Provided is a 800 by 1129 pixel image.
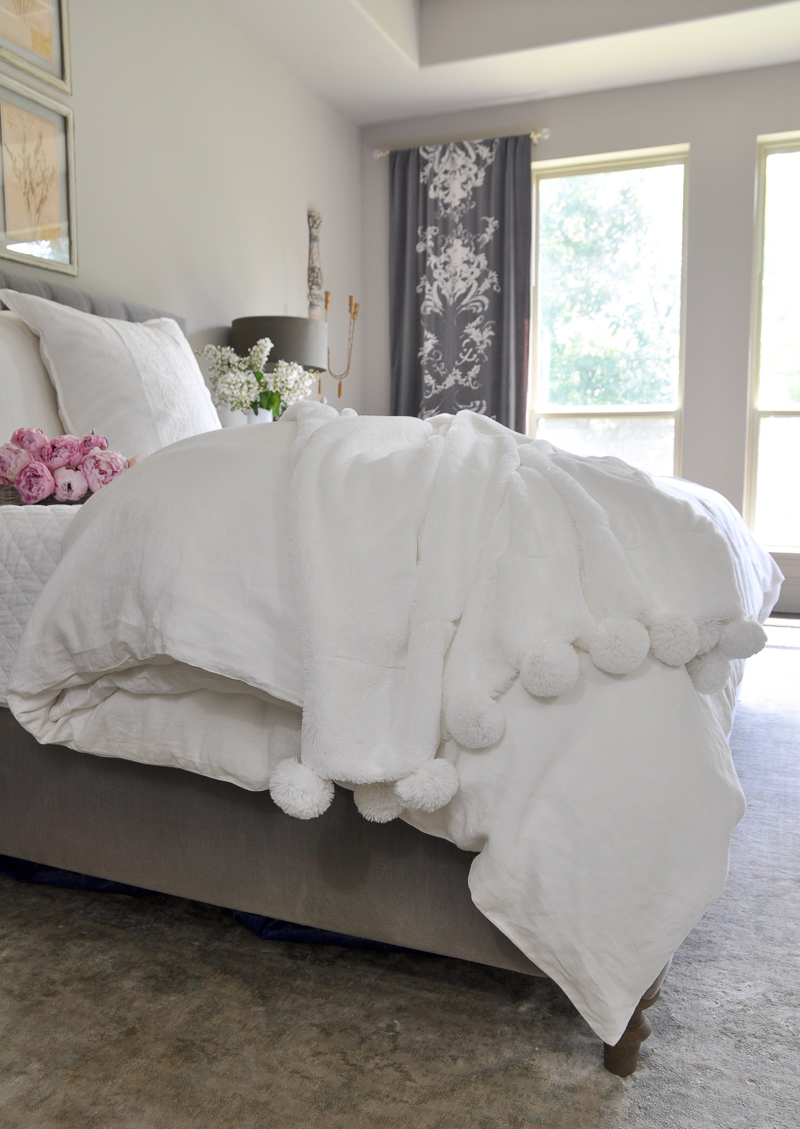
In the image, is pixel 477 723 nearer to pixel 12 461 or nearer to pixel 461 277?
pixel 12 461

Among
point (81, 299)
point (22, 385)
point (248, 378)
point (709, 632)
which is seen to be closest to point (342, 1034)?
point (709, 632)

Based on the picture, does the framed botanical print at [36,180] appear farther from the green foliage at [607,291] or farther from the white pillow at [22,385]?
the green foliage at [607,291]

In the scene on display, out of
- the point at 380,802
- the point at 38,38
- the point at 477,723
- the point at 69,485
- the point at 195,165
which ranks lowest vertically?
the point at 380,802

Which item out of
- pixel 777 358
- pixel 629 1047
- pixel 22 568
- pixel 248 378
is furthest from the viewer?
pixel 777 358

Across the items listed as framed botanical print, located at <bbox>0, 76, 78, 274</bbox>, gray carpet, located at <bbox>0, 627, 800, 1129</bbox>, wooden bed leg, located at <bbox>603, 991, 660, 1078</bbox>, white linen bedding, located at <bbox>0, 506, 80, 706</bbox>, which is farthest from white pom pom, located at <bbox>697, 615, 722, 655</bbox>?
framed botanical print, located at <bbox>0, 76, 78, 274</bbox>

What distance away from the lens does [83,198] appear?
3086 mm

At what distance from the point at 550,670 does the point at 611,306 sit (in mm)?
4302

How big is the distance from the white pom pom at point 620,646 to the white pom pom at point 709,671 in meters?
0.09

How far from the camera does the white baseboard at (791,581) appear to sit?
14.9 feet

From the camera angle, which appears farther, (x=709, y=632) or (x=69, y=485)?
(x=69, y=485)

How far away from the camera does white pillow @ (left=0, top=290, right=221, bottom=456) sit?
90.5 inches

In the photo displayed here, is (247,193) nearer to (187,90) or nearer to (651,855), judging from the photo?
(187,90)

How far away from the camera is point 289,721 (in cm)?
115

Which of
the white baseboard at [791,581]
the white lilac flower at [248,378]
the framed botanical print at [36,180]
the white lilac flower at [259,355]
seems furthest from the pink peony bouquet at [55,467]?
the white baseboard at [791,581]
